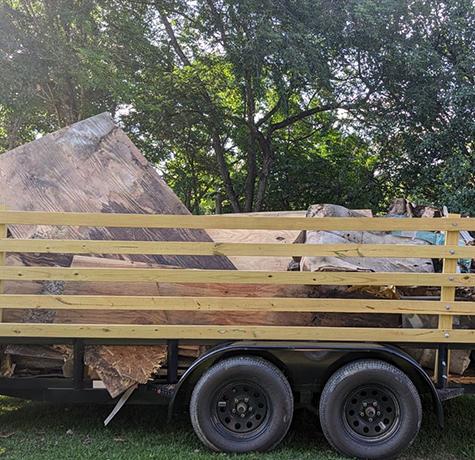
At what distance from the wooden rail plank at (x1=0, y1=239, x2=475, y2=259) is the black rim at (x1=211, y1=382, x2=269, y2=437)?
1.00m

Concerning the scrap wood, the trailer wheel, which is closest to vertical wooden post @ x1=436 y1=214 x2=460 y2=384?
the trailer wheel

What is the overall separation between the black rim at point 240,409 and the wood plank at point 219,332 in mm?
409

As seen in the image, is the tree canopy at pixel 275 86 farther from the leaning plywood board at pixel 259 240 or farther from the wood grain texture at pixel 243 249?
the wood grain texture at pixel 243 249

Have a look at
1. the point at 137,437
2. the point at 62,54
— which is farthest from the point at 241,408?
the point at 62,54

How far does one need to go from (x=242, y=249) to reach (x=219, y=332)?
63 cm

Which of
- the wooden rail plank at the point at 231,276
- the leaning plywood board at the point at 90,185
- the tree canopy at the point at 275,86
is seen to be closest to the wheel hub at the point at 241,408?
the wooden rail plank at the point at 231,276

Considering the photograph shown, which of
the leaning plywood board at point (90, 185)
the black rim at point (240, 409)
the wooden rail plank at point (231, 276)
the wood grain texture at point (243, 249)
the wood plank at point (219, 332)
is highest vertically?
the leaning plywood board at point (90, 185)

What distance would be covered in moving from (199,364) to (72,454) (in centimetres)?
109

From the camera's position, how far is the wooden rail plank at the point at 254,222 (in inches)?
136

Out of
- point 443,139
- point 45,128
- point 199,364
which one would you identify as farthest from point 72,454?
point 45,128

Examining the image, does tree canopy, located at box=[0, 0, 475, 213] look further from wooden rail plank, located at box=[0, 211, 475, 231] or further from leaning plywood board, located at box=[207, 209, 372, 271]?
wooden rail plank, located at box=[0, 211, 475, 231]

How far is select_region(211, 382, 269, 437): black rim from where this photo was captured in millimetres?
3549

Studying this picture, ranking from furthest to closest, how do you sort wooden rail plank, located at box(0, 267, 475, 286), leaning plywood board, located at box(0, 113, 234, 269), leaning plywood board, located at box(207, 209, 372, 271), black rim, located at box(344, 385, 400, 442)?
leaning plywood board, located at box(207, 209, 372, 271)
leaning plywood board, located at box(0, 113, 234, 269)
black rim, located at box(344, 385, 400, 442)
wooden rail plank, located at box(0, 267, 475, 286)

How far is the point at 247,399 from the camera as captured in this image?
11.7ft
